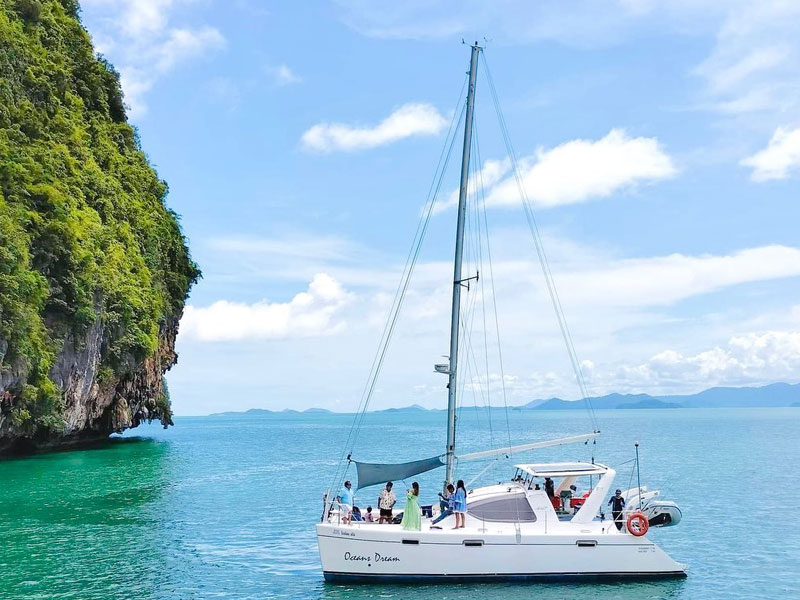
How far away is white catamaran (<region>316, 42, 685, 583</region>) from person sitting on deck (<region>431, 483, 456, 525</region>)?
13 centimetres

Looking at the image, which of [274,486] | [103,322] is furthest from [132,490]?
[103,322]

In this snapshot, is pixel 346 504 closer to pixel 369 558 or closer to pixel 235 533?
pixel 369 558

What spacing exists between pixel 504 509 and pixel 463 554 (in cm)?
175

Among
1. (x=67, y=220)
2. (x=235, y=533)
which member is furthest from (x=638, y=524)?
(x=67, y=220)

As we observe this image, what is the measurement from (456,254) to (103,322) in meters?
39.4

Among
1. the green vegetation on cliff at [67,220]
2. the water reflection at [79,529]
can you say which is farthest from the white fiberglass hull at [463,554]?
the green vegetation on cliff at [67,220]

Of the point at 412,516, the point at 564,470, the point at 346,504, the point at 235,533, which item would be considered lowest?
the point at 235,533

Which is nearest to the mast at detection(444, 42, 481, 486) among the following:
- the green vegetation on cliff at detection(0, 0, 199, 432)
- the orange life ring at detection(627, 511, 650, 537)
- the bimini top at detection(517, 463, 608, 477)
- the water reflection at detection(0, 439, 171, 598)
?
the bimini top at detection(517, 463, 608, 477)

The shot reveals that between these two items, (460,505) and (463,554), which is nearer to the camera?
(463,554)

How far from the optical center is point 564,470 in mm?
21672

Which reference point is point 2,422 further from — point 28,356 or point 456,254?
point 456,254

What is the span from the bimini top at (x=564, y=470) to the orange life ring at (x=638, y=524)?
5.36 feet

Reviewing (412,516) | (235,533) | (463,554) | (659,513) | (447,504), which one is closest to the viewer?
(463,554)

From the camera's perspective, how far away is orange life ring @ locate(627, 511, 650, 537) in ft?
65.5
